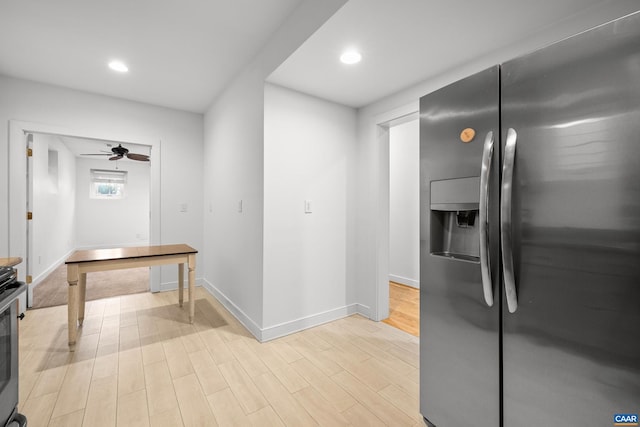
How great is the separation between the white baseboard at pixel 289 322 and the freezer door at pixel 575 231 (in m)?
1.83

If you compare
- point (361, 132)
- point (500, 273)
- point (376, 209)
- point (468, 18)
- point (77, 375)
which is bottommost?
→ point (77, 375)

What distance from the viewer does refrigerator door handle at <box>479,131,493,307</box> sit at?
1.14 m

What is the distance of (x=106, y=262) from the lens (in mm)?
2404

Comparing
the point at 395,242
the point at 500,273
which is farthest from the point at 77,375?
the point at 395,242

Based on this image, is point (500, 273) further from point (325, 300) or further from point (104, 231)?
point (104, 231)

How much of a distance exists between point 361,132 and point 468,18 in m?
1.52

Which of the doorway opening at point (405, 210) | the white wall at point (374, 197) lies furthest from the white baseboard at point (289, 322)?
the doorway opening at point (405, 210)

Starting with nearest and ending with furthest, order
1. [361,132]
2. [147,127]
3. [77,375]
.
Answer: [77,375]
[361,132]
[147,127]

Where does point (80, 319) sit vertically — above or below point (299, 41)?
below

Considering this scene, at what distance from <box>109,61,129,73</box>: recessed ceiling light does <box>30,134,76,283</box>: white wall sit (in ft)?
5.42

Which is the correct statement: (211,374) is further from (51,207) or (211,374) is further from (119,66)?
(51,207)

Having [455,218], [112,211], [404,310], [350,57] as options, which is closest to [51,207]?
[112,211]

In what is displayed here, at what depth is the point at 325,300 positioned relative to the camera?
2.87 m

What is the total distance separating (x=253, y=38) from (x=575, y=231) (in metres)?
2.55
